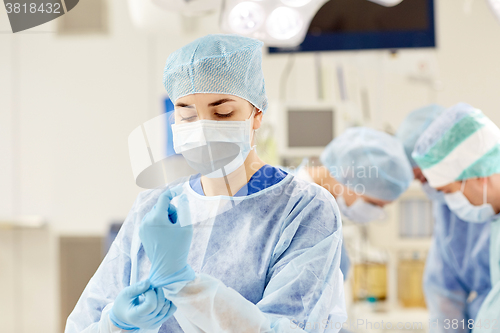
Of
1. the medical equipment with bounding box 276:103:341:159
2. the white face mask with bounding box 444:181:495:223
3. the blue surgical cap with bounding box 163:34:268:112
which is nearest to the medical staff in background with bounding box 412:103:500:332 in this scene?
the white face mask with bounding box 444:181:495:223

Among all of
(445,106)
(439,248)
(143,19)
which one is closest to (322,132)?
(445,106)

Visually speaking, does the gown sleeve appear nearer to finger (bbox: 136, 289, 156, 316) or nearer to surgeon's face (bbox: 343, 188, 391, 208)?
finger (bbox: 136, 289, 156, 316)

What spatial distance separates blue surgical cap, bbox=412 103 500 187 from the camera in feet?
4.58

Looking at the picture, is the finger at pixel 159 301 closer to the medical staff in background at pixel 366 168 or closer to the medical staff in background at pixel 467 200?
the medical staff in background at pixel 366 168

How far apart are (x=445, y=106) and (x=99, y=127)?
122 centimetres

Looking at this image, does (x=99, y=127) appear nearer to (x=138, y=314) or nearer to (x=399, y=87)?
(x=138, y=314)

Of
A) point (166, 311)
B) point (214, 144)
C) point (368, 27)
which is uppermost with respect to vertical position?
point (368, 27)

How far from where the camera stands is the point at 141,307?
2.59 ft

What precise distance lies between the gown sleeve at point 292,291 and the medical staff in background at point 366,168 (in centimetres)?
63

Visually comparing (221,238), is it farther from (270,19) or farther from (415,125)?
(415,125)

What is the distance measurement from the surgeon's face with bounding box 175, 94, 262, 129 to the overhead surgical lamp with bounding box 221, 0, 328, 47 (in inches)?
17.9

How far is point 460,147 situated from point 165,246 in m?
1.06

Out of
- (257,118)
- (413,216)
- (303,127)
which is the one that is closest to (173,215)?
(257,118)

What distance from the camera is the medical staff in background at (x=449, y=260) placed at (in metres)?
1.67
